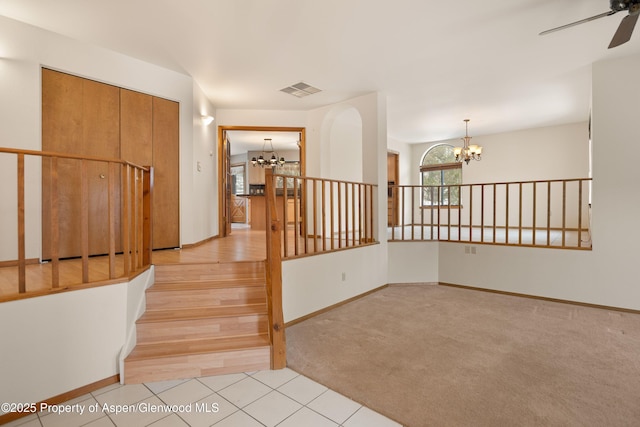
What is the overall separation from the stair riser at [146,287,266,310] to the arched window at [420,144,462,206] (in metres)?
7.10

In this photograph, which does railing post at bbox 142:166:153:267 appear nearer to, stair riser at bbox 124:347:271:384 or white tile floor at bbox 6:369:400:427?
stair riser at bbox 124:347:271:384

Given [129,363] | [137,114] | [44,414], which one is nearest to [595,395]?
[129,363]

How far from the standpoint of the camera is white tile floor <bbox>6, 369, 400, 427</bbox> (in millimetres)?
1976

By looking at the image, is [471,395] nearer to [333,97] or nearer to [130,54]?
[333,97]

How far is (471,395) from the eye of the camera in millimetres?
2201

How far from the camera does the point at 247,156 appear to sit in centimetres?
1152

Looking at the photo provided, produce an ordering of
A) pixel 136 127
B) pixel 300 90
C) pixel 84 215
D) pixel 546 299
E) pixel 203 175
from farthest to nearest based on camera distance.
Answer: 1. pixel 203 175
2. pixel 300 90
3. pixel 546 299
4. pixel 136 127
5. pixel 84 215

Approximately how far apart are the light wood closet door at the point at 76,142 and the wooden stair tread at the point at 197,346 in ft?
6.55

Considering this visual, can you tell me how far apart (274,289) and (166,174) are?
280 cm

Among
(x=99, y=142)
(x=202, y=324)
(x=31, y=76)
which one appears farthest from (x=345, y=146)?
(x=31, y=76)

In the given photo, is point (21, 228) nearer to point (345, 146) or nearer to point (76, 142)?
point (76, 142)

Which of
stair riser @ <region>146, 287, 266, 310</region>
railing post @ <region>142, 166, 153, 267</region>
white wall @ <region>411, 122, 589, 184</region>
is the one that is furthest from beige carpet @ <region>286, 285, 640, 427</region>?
white wall @ <region>411, 122, 589, 184</region>

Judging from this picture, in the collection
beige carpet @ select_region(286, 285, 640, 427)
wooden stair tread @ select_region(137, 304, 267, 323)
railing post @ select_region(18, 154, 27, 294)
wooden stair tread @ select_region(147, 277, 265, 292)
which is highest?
railing post @ select_region(18, 154, 27, 294)

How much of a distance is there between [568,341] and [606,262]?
1.66 m
